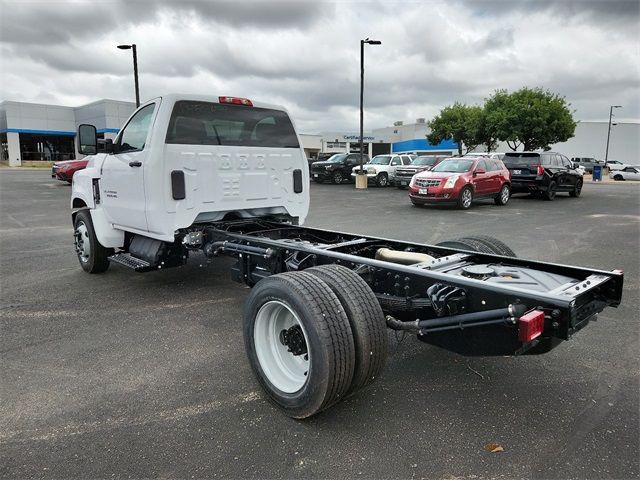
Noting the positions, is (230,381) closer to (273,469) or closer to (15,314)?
(273,469)

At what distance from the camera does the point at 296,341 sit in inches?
126

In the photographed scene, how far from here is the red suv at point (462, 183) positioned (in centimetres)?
1522

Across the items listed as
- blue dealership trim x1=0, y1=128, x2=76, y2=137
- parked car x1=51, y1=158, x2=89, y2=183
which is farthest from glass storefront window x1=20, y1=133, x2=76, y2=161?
parked car x1=51, y1=158, x2=89, y2=183

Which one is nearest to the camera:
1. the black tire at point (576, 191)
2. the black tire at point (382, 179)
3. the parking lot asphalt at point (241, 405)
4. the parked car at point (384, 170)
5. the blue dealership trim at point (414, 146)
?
the parking lot asphalt at point (241, 405)

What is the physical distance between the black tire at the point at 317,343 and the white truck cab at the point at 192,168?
2.43 meters

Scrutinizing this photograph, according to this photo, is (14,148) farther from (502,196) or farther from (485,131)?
(502,196)

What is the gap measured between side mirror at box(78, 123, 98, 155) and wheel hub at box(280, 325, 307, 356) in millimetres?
3870

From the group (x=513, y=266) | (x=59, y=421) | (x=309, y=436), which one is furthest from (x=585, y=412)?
(x=59, y=421)

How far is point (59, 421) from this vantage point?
307 cm

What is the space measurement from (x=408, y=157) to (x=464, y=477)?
25.3 m

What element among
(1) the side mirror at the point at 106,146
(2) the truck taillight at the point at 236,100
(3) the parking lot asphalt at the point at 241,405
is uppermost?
(2) the truck taillight at the point at 236,100

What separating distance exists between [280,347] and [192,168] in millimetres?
2568

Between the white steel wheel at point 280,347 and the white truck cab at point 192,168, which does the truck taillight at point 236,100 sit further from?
the white steel wheel at point 280,347

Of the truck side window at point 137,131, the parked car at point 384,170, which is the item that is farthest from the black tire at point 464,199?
the truck side window at point 137,131
